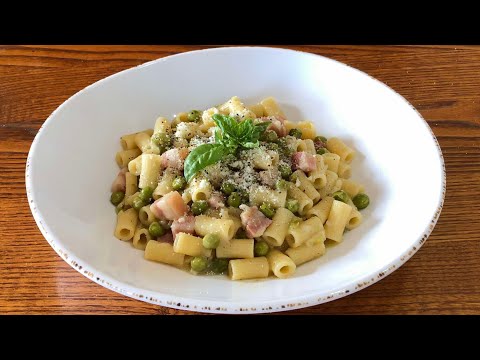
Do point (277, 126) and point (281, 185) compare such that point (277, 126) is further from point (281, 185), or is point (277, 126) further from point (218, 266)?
point (218, 266)

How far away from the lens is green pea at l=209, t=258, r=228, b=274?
2506 mm

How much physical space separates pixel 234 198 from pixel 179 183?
268 millimetres

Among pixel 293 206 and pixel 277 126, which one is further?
pixel 277 126

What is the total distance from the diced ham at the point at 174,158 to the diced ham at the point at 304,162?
20.5 inches

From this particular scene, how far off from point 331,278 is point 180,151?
96cm

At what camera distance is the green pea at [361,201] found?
277 cm

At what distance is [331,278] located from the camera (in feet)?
7.60

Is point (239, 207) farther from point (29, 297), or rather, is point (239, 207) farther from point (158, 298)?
point (29, 297)

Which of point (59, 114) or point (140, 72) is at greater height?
point (140, 72)

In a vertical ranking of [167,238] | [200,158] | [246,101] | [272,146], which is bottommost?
[167,238]

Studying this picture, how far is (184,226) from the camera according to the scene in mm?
2574

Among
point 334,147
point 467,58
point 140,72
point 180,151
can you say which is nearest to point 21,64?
point 140,72

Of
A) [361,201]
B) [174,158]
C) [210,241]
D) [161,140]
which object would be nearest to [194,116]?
[161,140]

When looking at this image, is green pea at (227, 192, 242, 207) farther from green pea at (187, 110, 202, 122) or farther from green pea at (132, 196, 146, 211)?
green pea at (187, 110, 202, 122)
